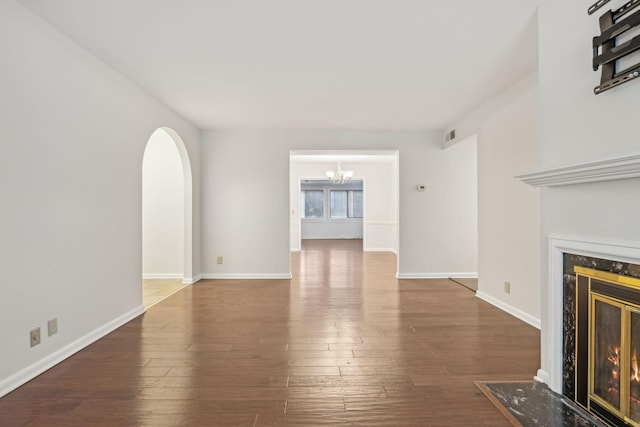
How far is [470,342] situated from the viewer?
9.18 feet

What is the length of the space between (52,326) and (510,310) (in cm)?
424

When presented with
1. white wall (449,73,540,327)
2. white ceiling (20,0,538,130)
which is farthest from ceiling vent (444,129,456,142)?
white ceiling (20,0,538,130)

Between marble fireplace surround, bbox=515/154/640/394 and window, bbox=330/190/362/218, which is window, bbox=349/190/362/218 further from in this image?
marble fireplace surround, bbox=515/154/640/394

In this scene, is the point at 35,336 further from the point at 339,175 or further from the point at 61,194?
the point at 339,175

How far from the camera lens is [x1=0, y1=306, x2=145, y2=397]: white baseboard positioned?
2.04m

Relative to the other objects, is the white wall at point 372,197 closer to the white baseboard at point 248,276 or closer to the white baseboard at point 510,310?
the white baseboard at point 248,276

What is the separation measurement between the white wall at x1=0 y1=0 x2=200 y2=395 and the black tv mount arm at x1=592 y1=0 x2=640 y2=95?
345 centimetres

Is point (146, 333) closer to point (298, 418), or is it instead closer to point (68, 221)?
point (68, 221)

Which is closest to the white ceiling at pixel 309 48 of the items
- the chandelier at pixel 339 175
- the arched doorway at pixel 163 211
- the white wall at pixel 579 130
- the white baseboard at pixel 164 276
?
the white wall at pixel 579 130

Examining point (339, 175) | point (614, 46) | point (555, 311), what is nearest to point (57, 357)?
point (555, 311)

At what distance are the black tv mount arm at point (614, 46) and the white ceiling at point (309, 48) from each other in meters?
0.68

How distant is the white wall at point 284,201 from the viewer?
5445 millimetres

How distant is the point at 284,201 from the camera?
547 centimetres

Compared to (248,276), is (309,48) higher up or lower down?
higher up
